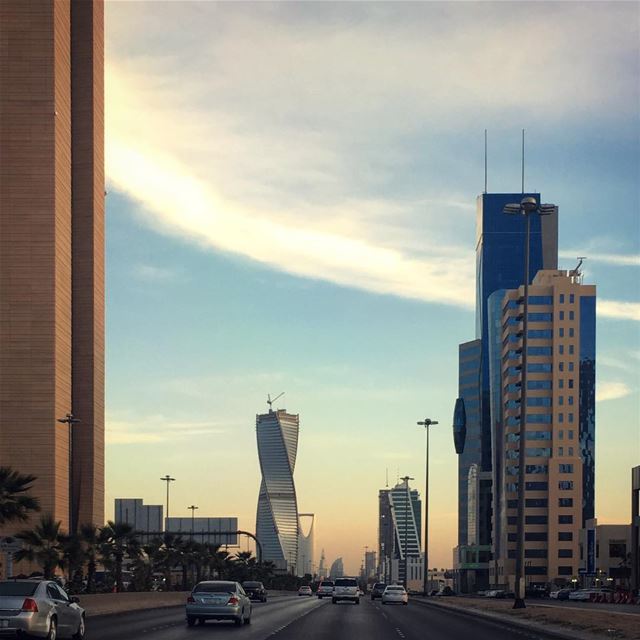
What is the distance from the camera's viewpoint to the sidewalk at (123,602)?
54281 mm

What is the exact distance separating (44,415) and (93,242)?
24551mm

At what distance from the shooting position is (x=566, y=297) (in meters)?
195

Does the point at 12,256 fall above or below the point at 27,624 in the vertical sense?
above

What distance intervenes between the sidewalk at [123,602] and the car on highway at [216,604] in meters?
11.7

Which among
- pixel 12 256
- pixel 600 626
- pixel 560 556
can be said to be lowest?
pixel 560 556

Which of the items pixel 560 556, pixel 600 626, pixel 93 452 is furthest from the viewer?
pixel 560 556

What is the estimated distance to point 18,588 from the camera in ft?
92.0

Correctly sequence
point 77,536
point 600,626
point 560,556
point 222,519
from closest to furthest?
point 600,626
point 77,536
point 222,519
point 560,556

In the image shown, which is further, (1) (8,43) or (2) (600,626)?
(1) (8,43)

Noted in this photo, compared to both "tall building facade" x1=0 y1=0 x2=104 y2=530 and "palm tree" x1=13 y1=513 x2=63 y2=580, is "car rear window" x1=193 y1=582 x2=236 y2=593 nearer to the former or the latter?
"palm tree" x1=13 y1=513 x2=63 y2=580

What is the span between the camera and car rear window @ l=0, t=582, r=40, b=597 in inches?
1091

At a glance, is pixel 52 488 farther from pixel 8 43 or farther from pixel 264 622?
pixel 264 622

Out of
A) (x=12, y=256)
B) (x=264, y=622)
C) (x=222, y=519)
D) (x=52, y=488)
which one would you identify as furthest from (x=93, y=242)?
(x=264, y=622)

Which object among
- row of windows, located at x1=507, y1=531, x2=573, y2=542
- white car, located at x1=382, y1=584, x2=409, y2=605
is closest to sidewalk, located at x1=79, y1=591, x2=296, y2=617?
white car, located at x1=382, y1=584, x2=409, y2=605
